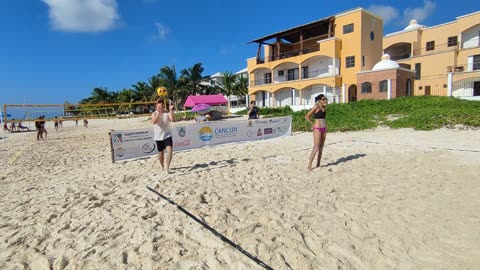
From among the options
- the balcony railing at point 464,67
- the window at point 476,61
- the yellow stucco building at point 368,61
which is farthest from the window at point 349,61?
the window at point 476,61

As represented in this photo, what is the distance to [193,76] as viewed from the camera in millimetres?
44031

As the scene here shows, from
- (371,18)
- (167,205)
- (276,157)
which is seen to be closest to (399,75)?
(371,18)

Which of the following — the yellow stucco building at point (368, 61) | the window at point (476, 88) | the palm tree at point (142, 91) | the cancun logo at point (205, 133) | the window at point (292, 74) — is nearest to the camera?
the cancun logo at point (205, 133)

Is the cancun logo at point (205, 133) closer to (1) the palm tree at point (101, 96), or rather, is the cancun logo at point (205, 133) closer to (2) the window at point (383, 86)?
(2) the window at point (383, 86)

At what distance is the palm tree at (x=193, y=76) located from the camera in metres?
43.9

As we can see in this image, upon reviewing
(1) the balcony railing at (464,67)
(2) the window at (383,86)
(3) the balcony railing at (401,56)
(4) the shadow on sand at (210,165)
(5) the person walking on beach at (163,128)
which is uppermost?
(3) the balcony railing at (401,56)

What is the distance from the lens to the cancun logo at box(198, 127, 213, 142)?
27.9 feet

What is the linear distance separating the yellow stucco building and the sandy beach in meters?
19.2

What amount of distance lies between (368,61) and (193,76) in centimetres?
2711

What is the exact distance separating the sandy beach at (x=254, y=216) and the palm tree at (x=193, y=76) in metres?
39.6

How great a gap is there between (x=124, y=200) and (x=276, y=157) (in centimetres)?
385

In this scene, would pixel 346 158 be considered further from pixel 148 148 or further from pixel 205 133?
pixel 148 148

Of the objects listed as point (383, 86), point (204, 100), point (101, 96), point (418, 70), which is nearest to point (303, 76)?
point (383, 86)

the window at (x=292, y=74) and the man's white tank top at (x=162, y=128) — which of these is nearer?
the man's white tank top at (x=162, y=128)
